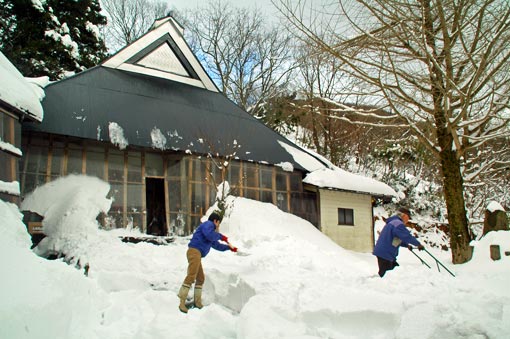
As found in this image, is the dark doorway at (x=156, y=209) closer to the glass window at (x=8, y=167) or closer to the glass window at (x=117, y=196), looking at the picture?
the glass window at (x=117, y=196)

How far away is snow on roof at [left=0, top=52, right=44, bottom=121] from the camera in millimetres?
6727

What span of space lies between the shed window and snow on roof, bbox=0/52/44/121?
420 inches

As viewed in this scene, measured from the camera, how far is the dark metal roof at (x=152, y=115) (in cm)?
1002

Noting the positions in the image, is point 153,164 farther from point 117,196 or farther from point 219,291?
point 219,291

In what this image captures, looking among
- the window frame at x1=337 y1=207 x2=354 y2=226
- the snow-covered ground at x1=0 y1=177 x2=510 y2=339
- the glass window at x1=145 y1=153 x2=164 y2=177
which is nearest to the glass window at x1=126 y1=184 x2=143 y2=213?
the glass window at x1=145 y1=153 x2=164 y2=177

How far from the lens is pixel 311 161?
15234 mm

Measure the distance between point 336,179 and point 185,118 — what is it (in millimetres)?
5809

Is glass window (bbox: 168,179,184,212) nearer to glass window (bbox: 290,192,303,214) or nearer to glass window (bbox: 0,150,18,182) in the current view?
glass window (bbox: 290,192,303,214)

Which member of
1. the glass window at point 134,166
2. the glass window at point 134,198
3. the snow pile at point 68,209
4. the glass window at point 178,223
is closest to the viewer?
the snow pile at point 68,209

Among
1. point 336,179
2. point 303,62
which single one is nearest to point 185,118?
point 303,62

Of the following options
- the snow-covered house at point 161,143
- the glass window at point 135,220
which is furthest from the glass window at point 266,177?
the glass window at point 135,220

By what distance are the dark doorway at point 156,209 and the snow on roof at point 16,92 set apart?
4.65m

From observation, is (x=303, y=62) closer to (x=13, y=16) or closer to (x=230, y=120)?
(x=230, y=120)

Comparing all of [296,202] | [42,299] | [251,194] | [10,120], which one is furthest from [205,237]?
[296,202]
